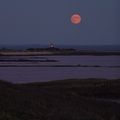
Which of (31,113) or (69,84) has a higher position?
(31,113)

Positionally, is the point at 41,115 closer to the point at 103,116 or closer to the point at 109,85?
the point at 103,116

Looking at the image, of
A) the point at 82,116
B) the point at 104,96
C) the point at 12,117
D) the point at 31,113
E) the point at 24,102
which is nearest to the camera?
the point at 12,117

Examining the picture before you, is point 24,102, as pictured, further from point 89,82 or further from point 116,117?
point 89,82

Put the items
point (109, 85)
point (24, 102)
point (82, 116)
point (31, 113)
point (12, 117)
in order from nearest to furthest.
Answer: point (12, 117) < point (31, 113) < point (82, 116) < point (24, 102) < point (109, 85)

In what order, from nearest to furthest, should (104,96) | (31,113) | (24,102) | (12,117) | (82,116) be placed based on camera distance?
(12,117), (31,113), (82,116), (24,102), (104,96)

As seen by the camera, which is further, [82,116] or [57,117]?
[82,116]

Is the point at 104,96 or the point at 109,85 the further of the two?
the point at 109,85

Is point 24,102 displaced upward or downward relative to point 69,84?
upward

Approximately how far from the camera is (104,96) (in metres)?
33.9

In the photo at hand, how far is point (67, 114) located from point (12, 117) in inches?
84.7

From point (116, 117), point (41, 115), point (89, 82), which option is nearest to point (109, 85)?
point (89, 82)

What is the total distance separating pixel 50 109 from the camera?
48.5ft

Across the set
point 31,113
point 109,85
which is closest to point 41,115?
point 31,113

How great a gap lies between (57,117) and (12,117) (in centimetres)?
137
